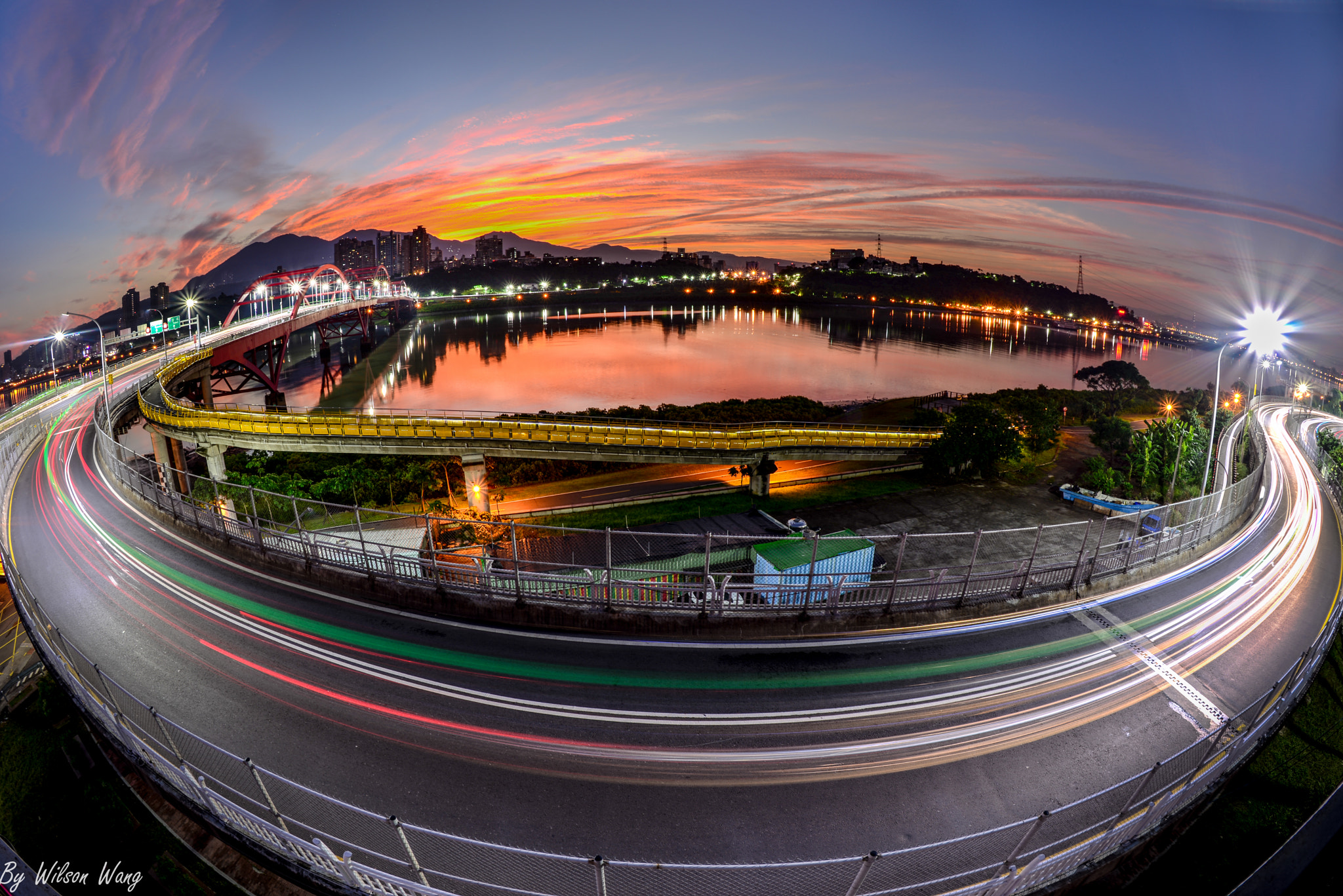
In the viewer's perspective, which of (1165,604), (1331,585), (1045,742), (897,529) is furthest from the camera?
(897,529)

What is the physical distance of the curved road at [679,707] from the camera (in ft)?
30.9

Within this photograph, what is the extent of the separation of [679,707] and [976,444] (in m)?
29.5

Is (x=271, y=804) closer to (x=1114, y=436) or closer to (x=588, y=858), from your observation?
(x=588, y=858)

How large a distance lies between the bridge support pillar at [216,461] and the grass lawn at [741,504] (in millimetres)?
21840

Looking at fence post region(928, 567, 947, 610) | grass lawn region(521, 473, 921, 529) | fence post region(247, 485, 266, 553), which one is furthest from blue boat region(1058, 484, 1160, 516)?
fence post region(247, 485, 266, 553)

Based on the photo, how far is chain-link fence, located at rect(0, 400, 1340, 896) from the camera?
7.93m

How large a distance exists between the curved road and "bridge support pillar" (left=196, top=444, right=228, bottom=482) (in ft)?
73.1

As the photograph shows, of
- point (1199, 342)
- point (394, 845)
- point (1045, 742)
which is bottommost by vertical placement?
point (1199, 342)

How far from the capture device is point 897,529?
2759cm

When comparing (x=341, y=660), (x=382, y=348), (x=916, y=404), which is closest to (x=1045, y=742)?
(x=341, y=660)

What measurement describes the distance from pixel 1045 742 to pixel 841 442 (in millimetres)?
27849

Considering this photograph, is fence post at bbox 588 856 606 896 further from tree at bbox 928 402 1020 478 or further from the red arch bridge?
the red arch bridge

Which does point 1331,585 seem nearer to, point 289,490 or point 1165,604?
point 1165,604

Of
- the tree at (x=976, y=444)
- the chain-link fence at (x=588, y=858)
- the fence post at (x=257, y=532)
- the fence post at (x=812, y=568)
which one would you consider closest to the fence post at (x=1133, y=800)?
the chain-link fence at (x=588, y=858)
